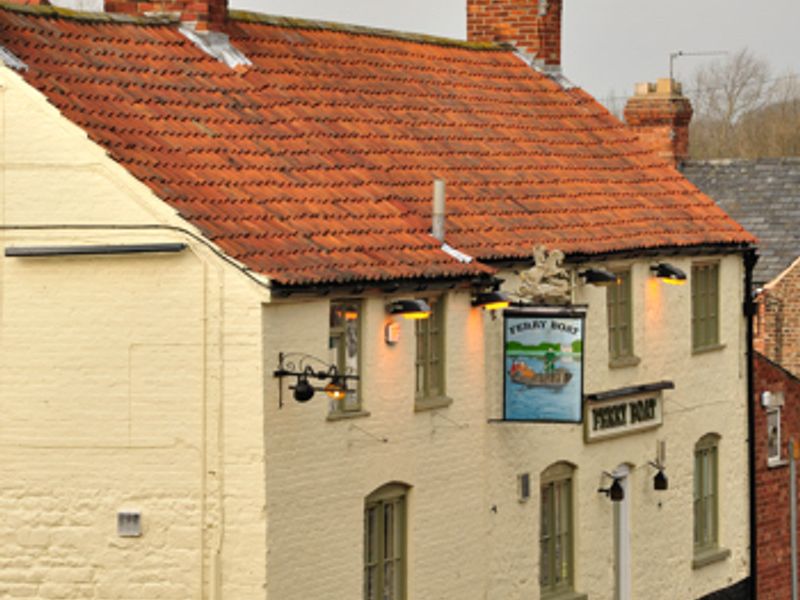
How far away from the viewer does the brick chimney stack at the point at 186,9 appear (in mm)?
28234

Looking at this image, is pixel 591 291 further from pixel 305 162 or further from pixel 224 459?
pixel 224 459

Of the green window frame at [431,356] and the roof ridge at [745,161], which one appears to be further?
the roof ridge at [745,161]

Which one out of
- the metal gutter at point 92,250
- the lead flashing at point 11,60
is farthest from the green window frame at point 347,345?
the lead flashing at point 11,60

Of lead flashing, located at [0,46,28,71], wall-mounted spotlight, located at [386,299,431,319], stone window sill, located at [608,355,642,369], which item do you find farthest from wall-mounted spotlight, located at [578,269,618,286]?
lead flashing, located at [0,46,28,71]

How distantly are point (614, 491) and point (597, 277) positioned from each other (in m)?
2.96

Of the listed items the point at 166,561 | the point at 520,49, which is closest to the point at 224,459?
the point at 166,561

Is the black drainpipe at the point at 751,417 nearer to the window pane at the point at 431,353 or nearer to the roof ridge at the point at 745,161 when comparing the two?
the window pane at the point at 431,353

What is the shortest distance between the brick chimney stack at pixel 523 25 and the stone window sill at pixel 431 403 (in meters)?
10.3

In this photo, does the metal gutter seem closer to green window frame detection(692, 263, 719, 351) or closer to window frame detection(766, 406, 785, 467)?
green window frame detection(692, 263, 719, 351)

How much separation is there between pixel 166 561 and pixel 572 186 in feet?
35.4

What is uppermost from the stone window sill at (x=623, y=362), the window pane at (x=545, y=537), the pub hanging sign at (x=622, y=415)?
the stone window sill at (x=623, y=362)

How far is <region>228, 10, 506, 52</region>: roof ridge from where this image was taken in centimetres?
3005

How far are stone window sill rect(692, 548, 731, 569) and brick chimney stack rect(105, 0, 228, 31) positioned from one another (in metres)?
11.1

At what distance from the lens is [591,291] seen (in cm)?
3075
